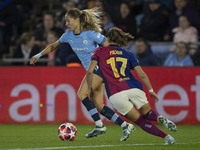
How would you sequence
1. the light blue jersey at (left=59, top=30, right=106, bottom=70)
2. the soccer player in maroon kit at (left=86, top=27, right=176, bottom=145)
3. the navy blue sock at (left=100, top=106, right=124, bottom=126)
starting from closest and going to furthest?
the soccer player in maroon kit at (left=86, top=27, right=176, bottom=145) → the navy blue sock at (left=100, top=106, right=124, bottom=126) → the light blue jersey at (left=59, top=30, right=106, bottom=70)

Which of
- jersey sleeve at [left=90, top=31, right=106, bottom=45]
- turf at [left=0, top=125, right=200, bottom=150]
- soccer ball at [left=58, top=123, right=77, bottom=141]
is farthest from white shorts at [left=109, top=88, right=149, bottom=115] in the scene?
jersey sleeve at [left=90, top=31, right=106, bottom=45]

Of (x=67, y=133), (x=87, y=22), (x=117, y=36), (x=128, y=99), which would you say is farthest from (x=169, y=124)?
(x=87, y=22)

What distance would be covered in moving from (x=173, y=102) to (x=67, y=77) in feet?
8.26

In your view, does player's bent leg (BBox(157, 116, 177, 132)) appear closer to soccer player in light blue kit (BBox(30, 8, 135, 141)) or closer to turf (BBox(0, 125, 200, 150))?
turf (BBox(0, 125, 200, 150))

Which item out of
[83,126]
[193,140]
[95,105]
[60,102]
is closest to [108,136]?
[95,105]

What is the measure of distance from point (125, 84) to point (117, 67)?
0.98 feet

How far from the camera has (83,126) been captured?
468 inches

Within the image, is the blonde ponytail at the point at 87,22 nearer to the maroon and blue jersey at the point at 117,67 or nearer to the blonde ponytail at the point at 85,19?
the blonde ponytail at the point at 85,19

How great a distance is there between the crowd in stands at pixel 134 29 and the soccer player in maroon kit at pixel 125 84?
16.1ft

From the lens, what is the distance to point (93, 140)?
8.87 m

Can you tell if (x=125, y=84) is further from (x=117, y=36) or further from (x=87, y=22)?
(x=87, y=22)

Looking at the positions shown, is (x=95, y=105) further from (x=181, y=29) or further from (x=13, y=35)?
(x=13, y=35)

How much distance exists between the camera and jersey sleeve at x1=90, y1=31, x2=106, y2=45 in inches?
358

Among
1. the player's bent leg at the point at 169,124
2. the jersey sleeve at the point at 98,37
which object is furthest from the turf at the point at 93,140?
the jersey sleeve at the point at 98,37
